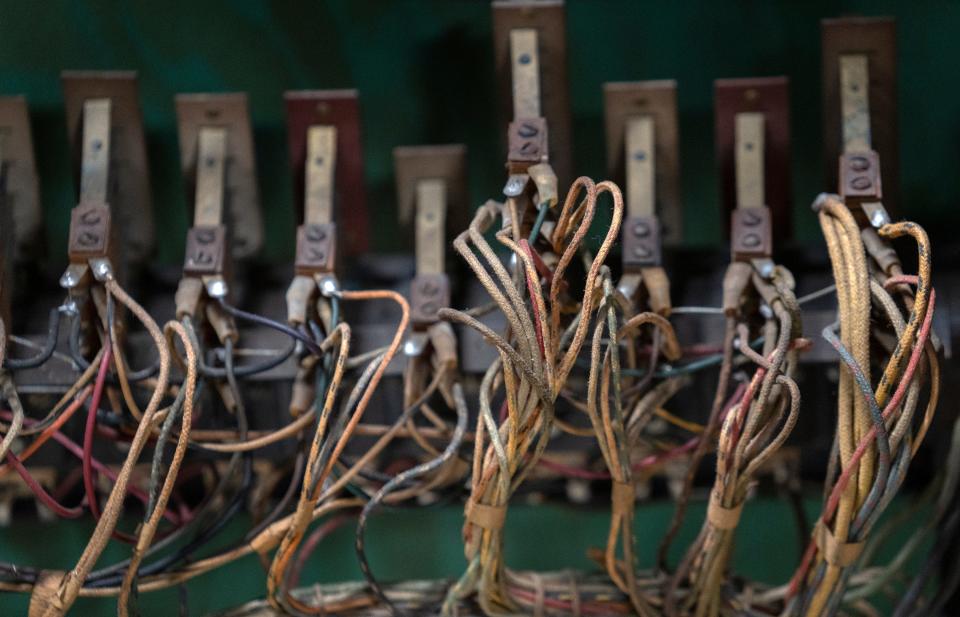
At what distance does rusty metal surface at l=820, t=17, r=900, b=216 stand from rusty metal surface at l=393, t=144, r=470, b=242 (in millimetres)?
406

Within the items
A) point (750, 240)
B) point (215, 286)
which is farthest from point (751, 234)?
point (215, 286)

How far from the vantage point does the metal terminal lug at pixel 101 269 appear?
4.99ft

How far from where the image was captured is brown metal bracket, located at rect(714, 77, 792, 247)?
163 cm

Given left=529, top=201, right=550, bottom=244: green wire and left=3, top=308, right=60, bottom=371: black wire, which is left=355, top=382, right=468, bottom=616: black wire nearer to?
left=529, top=201, right=550, bottom=244: green wire

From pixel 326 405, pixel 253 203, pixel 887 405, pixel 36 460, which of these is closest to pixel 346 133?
pixel 253 203

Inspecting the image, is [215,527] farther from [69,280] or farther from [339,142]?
[339,142]

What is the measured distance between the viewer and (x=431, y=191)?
1653 mm

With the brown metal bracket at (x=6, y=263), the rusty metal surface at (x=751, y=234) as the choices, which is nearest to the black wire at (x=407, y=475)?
the rusty metal surface at (x=751, y=234)

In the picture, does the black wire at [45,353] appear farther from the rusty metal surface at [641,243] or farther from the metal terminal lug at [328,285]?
the rusty metal surface at [641,243]

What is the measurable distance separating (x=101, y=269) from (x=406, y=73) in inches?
18.3

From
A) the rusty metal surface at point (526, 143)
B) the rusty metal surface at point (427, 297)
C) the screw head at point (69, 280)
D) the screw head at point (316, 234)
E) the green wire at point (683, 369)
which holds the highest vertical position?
the rusty metal surface at point (526, 143)

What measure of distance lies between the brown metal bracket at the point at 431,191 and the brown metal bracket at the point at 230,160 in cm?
17

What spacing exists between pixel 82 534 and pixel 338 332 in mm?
549

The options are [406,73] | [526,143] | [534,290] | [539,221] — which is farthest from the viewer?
[406,73]
